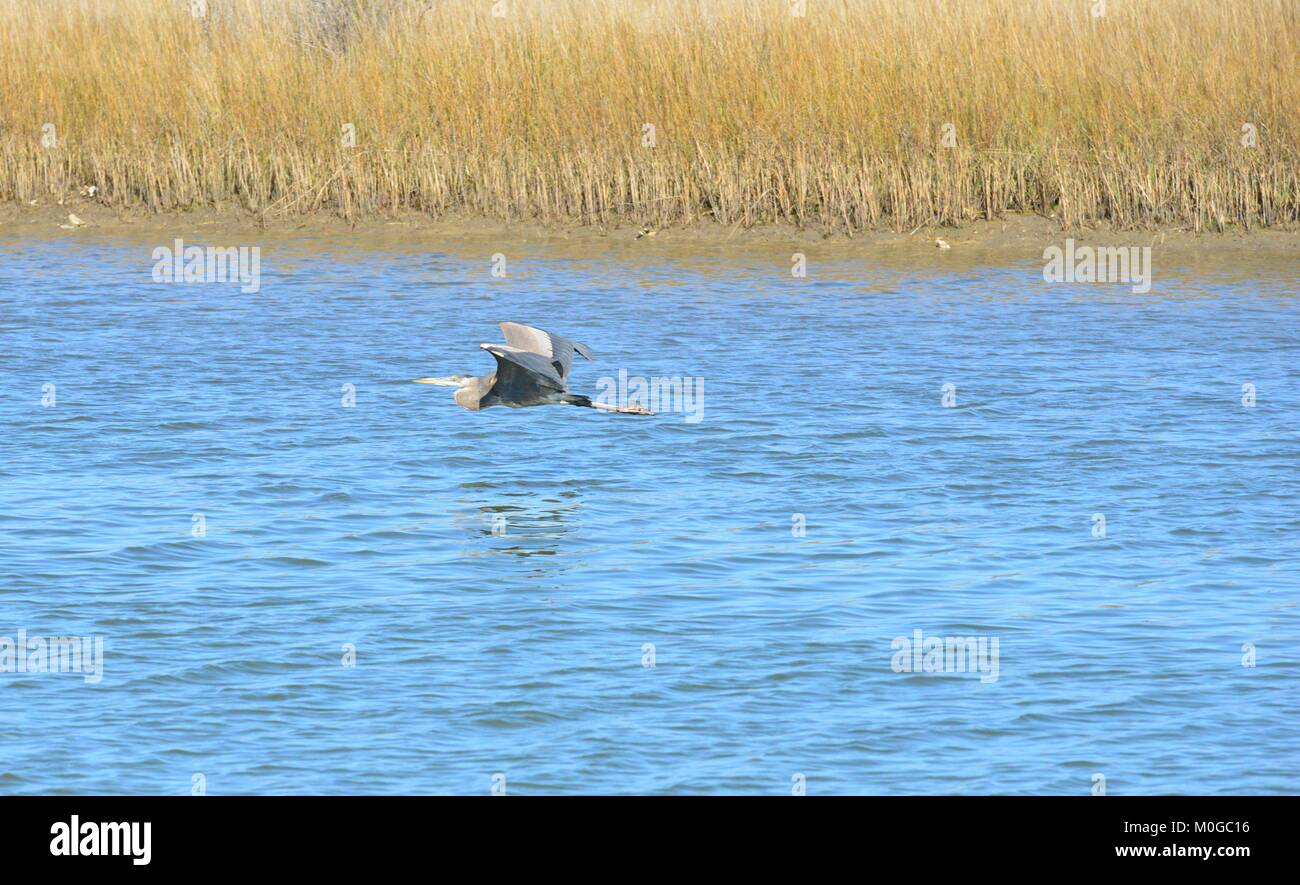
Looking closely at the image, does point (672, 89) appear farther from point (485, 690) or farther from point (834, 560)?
point (485, 690)

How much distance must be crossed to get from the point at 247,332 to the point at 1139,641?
25.0 ft

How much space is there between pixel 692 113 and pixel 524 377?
6530 millimetres

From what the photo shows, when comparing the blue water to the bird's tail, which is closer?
the blue water

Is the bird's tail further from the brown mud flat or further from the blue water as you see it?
the brown mud flat

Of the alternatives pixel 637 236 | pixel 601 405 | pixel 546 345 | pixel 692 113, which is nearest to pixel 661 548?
pixel 601 405

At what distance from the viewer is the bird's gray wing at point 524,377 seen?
30.0 feet

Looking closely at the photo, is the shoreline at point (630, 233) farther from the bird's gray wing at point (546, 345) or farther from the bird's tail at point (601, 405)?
the bird's gray wing at point (546, 345)

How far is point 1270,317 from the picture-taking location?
43.9 feet

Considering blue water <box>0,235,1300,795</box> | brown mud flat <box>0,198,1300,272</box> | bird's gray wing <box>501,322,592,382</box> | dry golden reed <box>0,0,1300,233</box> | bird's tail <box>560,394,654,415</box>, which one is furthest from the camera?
brown mud flat <box>0,198,1300,272</box>

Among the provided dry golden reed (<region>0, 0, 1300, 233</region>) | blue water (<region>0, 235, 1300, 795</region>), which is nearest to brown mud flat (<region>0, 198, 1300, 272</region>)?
dry golden reed (<region>0, 0, 1300, 233</region>)

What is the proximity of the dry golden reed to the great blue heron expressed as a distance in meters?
6.21

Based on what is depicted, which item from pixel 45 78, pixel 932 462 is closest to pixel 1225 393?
pixel 932 462

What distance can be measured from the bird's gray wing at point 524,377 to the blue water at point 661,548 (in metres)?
0.37

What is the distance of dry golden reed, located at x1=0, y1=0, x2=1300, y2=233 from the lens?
15.5 m
